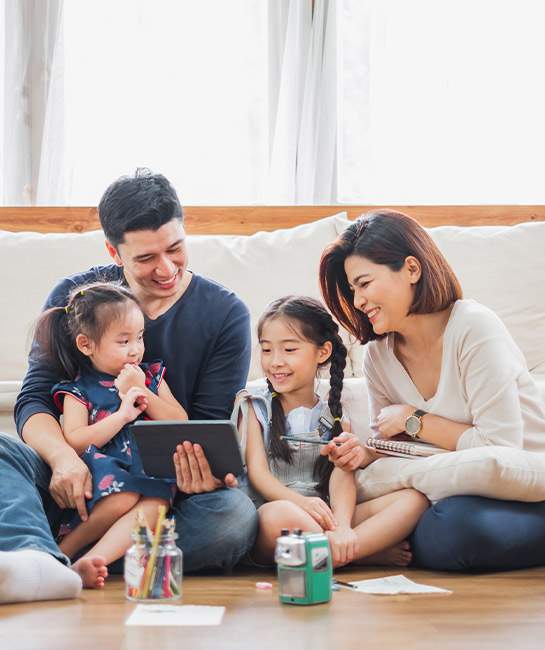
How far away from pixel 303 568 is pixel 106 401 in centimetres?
62

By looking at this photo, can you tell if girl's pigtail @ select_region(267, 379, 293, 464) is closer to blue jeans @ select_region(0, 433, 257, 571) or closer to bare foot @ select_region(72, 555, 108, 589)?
blue jeans @ select_region(0, 433, 257, 571)

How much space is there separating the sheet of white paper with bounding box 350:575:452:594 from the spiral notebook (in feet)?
0.92

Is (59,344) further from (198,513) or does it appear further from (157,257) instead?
(198,513)

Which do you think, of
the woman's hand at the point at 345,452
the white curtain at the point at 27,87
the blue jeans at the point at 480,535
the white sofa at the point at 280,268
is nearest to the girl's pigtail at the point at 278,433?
the woman's hand at the point at 345,452

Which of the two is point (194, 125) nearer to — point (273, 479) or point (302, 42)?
point (302, 42)

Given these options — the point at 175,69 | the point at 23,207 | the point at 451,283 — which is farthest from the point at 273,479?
the point at 175,69

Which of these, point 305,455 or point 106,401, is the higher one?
point 106,401

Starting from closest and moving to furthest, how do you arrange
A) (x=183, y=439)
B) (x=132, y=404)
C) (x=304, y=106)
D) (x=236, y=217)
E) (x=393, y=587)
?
(x=393, y=587), (x=183, y=439), (x=132, y=404), (x=236, y=217), (x=304, y=106)

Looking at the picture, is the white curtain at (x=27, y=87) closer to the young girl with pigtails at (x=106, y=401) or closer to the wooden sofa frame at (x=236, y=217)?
the wooden sofa frame at (x=236, y=217)

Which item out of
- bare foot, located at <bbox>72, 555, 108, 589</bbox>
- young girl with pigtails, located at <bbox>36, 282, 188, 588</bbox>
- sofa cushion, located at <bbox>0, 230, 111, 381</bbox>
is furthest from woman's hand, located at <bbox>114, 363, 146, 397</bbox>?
sofa cushion, located at <bbox>0, 230, 111, 381</bbox>

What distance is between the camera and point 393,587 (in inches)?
54.7

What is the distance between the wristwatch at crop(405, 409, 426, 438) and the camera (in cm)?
169

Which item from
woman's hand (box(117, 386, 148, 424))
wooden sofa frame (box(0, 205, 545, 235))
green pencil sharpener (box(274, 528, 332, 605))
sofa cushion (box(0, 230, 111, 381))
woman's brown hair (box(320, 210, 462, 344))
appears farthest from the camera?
wooden sofa frame (box(0, 205, 545, 235))

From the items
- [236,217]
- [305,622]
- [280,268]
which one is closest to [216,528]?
[305,622]
